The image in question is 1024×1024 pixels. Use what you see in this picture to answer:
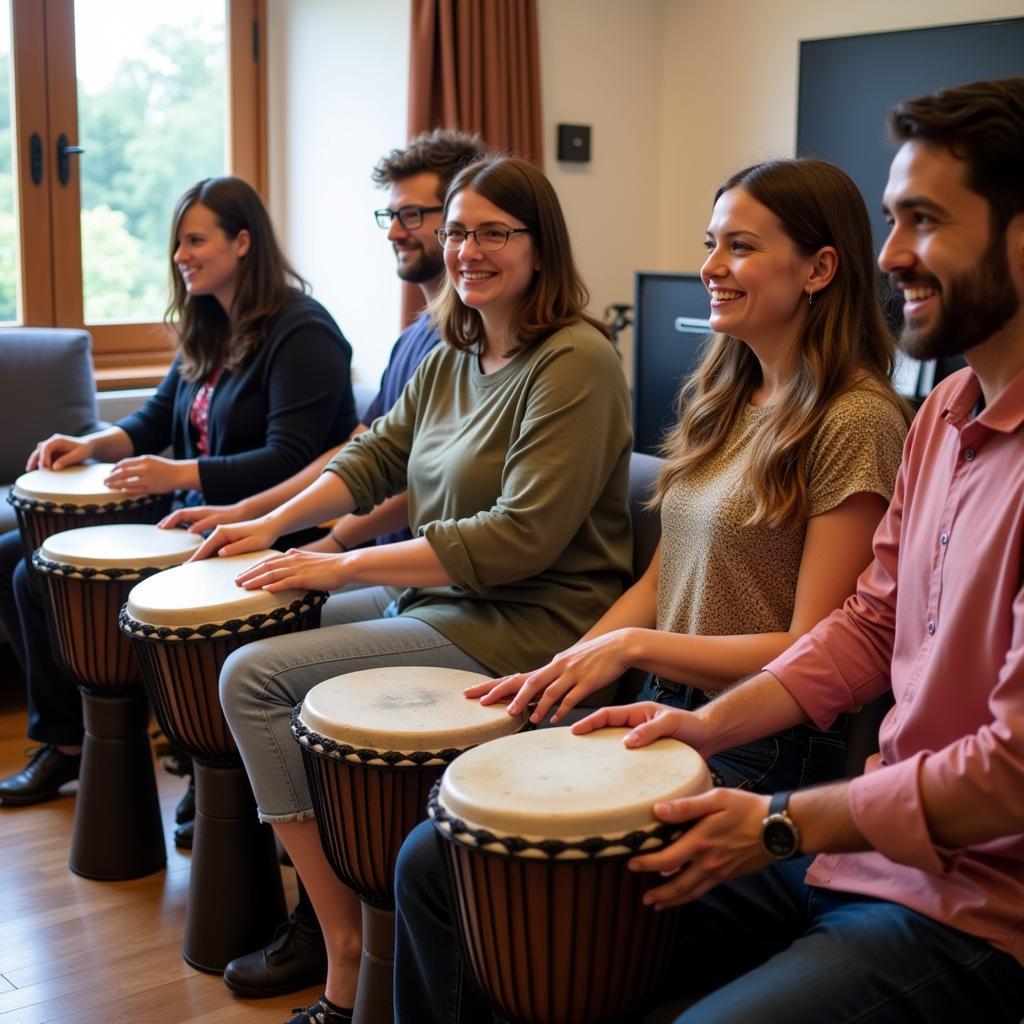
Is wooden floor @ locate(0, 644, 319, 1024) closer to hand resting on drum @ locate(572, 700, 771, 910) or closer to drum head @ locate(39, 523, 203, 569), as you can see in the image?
drum head @ locate(39, 523, 203, 569)

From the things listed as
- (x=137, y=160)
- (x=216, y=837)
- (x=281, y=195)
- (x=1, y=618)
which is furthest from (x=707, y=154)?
(x=216, y=837)

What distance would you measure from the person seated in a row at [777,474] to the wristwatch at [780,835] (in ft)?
1.05

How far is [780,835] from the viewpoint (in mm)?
1361

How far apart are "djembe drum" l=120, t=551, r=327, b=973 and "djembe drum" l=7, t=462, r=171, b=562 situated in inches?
23.5

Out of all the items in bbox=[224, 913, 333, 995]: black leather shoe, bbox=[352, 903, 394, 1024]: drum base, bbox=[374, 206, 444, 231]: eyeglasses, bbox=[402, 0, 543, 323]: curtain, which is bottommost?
bbox=[224, 913, 333, 995]: black leather shoe

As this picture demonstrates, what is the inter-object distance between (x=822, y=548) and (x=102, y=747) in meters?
1.64

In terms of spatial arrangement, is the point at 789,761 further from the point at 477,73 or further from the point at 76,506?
the point at 477,73

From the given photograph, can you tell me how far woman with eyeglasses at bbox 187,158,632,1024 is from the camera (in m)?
2.12

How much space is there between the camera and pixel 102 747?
2721mm

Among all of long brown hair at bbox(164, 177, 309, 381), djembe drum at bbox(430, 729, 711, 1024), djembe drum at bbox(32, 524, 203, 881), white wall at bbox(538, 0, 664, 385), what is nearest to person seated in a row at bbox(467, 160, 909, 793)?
djembe drum at bbox(430, 729, 711, 1024)

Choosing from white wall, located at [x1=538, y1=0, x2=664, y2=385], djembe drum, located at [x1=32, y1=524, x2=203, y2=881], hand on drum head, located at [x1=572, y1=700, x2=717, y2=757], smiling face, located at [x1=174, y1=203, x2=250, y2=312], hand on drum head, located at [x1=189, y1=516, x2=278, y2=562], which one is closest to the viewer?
hand on drum head, located at [x1=572, y1=700, x2=717, y2=757]

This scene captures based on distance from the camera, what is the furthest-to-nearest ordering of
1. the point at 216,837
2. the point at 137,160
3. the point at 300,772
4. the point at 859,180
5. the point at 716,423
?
1. the point at 137,160
2. the point at 859,180
3. the point at 216,837
4. the point at 300,772
5. the point at 716,423

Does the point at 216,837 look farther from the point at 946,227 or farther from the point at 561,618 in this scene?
the point at 946,227

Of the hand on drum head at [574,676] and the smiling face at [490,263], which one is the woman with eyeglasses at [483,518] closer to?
the smiling face at [490,263]
